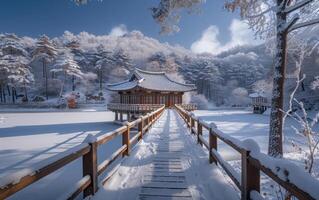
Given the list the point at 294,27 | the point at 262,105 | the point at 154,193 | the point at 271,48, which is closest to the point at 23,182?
the point at 154,193

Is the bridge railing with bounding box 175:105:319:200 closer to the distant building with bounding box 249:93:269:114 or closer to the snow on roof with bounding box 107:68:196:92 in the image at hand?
the snow on roof with bounding box 107:68:196:92

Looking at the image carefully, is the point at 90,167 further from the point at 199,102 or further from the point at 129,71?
the point at 129,71

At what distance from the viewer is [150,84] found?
35.0 metres

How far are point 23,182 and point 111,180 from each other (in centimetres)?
246

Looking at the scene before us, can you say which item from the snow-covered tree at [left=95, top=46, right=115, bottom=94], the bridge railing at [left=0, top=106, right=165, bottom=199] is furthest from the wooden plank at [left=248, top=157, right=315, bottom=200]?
the snow-covered tree at [left=95, top=46, right=115, bottom=94]

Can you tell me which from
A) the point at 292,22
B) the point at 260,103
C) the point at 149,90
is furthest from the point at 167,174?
the point at 260,103

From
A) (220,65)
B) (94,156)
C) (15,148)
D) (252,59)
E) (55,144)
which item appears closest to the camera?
(94,156)

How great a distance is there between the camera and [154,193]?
3779mm

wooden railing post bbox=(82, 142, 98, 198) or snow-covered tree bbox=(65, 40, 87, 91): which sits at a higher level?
snow-covered tree bbox=(65, 40, 87, 91)

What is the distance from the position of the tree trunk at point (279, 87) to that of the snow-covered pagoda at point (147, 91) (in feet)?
73.9

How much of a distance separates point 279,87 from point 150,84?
28.2m

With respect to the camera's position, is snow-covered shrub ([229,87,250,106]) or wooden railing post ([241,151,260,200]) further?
snow-covered shrub ([229,87,250,106])

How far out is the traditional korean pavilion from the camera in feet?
109

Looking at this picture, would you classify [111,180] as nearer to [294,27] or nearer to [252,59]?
[294,27]
